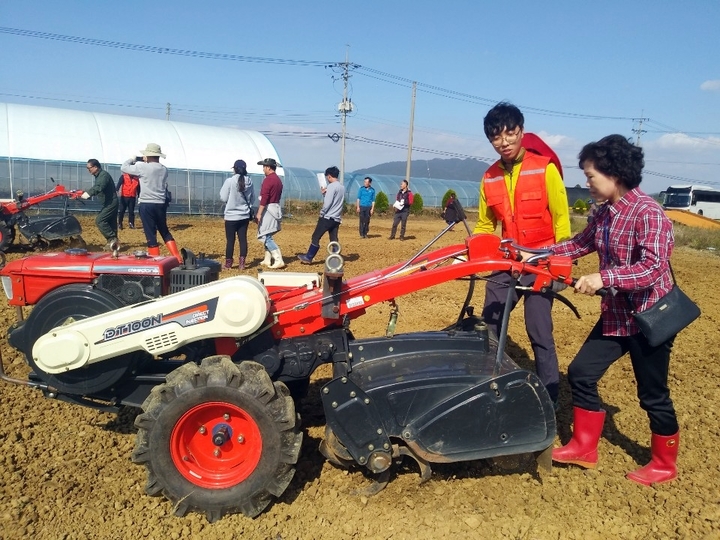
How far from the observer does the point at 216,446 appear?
3180 mm

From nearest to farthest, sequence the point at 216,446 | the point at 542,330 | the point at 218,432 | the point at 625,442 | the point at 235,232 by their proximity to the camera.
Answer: the point at 218,432 → the point at 216,446 → the point at 542,330 → the point at 625,442 → the point at 235,232

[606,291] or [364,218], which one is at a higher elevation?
[606,291]

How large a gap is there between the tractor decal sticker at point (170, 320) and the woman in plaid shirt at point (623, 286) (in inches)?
76.5

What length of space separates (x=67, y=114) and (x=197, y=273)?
24876 mm

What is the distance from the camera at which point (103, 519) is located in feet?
9.93

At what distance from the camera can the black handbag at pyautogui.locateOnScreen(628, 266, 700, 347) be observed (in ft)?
10.2

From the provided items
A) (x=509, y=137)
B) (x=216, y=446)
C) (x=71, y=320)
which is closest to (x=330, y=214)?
(x=509, y=137)

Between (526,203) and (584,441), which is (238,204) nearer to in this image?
(526,203)

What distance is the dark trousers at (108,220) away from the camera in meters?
10.4

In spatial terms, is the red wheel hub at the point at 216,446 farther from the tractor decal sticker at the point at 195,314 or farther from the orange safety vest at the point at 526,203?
the orange safety vest at the point at 526,203

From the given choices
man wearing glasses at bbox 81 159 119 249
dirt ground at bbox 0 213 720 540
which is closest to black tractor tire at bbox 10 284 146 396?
dirt ground at bbox 0 213 720 540

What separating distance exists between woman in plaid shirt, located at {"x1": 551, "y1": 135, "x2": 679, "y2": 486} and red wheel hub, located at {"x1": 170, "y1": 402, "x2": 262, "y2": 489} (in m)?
1.83

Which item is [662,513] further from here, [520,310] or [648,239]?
[520,310]

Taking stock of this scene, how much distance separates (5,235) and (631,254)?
1121cm
